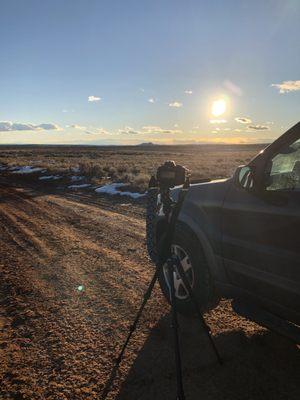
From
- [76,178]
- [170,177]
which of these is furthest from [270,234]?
[76,178]

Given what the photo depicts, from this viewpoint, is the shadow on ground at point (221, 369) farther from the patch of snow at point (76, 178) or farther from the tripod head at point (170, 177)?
the patch of snow at point (76, 178)

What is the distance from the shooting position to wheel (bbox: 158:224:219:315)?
3721 millimetres

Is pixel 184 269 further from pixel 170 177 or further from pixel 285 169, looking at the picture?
pixel 285 169

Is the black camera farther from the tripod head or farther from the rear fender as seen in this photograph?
the rear fender

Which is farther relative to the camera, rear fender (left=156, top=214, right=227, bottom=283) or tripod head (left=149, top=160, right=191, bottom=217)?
rear fender (left=156, top=214, right=227, bottom=283)

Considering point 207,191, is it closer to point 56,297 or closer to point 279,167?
point 279,167

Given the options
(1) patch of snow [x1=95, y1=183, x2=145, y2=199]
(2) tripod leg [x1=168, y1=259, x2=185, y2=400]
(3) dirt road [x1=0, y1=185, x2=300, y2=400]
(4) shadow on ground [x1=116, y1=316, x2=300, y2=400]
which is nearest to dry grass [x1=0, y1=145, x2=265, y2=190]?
(1) patch of snow [x1=95, y1=183, x2=145, y2=199]

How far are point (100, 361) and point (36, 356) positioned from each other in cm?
61

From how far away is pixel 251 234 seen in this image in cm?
310

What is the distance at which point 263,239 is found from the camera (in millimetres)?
2994

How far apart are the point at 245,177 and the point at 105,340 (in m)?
2.09

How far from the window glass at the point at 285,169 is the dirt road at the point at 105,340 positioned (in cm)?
155

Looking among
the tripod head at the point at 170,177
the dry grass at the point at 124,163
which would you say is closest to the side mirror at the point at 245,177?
the tripod head at the point at 170,177

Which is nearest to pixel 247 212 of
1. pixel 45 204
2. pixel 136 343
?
pixel 136 343
